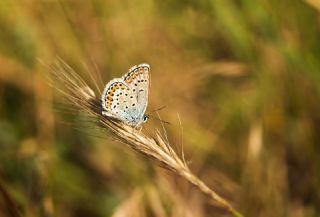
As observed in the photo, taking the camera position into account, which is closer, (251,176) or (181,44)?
(251,176)

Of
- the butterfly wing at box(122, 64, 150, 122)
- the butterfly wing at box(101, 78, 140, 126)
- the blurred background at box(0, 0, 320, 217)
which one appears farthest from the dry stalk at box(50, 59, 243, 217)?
the blurred background at box(0, 0, 320, 217)

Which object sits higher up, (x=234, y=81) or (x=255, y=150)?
(x=234, y=81)

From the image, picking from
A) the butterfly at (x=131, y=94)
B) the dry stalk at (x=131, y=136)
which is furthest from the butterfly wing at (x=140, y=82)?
the dry stalk at (x=131, y=136)

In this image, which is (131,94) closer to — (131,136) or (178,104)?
(131,136)

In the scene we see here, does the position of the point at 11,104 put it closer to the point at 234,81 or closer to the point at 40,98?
the point at 40,98

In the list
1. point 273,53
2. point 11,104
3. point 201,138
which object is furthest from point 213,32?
point 11,104

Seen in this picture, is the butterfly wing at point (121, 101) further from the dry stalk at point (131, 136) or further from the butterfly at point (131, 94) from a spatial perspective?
the dry stalk at point (131, 136)

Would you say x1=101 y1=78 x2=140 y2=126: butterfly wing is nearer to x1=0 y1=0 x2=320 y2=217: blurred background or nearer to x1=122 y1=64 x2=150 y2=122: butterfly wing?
x1=122 y1=64 x2=150 y2=122: butterfly wing
